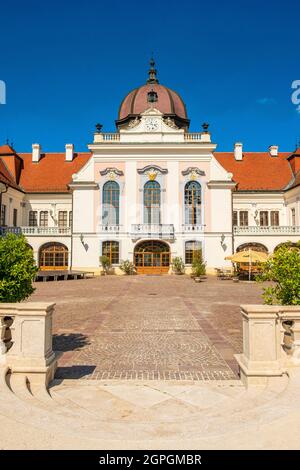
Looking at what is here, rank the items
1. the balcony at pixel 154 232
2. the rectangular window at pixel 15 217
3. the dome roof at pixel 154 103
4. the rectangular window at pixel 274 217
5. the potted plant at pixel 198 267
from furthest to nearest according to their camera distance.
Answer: the dome roof at pixel 154 103
the rectangular window at pixel 274 217
the rectangular window at pixel 15 217
the balcony at pixel 154 232
the potted plant at pixel 198 267

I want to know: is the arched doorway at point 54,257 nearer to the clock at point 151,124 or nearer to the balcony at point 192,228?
the balcony at point 192,228

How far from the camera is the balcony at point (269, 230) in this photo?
31.9 m

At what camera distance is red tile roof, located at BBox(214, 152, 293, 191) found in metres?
36.1

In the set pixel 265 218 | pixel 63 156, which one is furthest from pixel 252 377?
pixel 63 156

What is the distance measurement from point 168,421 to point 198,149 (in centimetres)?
3031

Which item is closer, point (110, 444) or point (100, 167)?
point (110, 444)

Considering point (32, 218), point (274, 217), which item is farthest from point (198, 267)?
point (32, 218)

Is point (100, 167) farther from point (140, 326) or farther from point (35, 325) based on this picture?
point (35, 325)

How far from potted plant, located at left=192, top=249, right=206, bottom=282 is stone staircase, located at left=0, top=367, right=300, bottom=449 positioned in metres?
20.1

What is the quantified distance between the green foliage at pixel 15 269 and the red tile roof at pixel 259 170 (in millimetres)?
31794

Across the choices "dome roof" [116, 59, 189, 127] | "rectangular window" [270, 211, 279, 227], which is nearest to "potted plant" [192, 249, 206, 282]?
"rectangular window" [270, 211, 279, 227]

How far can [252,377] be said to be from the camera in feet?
17.0

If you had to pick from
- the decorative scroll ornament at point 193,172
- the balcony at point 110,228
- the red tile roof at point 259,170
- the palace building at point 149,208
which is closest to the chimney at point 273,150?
the red tile roof at point 259,170

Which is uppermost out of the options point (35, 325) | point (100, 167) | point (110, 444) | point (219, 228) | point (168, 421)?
point (100, 167)
